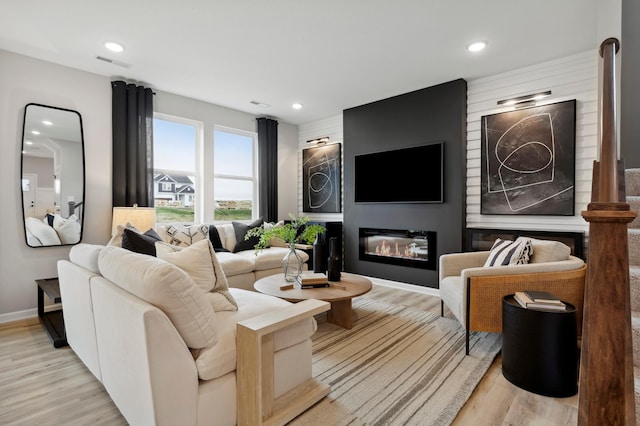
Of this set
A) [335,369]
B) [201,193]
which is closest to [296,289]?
[335,369]

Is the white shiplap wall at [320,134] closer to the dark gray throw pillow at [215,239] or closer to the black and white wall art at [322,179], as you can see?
the black and white wall art at [322,179]

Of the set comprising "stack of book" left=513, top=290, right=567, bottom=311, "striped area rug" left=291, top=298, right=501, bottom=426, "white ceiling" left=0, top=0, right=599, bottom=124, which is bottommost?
"striped area rug" left=291, top=298, right=501, bottom=426

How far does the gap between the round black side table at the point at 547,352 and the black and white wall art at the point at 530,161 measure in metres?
1.81

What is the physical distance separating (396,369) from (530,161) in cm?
271

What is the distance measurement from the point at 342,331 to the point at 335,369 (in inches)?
26.0

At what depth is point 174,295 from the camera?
1.33 m

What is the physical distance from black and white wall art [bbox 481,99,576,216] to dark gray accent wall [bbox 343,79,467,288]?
12.1 inches

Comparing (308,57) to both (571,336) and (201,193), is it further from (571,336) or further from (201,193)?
(571,336)

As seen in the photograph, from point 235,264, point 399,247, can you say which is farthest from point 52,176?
point 399,247

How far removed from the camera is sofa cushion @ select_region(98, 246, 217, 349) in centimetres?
132

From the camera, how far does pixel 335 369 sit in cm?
216

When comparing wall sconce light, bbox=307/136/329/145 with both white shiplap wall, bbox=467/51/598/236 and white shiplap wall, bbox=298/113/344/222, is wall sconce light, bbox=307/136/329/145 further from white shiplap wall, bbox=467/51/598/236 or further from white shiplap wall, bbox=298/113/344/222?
white shiplap wall, bbox=467/51/598/236

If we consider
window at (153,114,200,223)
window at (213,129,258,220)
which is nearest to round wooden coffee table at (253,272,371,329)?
window at (153,114,200,223)

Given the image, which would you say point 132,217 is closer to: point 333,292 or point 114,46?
point 114,46
